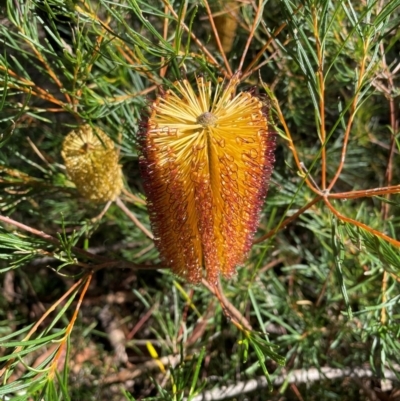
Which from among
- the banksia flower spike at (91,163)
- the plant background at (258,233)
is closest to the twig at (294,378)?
the plant background at (258,233)

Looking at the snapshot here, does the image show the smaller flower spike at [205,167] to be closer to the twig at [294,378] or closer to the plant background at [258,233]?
the plant background at [258,233]

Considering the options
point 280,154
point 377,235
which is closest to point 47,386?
point 377,235

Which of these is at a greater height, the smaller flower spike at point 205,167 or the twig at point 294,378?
the smaller flower spike at point 205,167

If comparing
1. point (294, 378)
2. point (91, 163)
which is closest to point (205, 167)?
point (91, 163)

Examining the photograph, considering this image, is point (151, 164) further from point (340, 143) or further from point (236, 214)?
point (340, 143)

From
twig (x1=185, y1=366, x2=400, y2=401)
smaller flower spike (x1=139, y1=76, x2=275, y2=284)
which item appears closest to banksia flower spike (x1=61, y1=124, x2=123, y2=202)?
smaller flower spike (x1=139, y1=76, x2=275, y2=284)

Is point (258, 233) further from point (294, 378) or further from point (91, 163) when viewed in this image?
point (91, 163)
